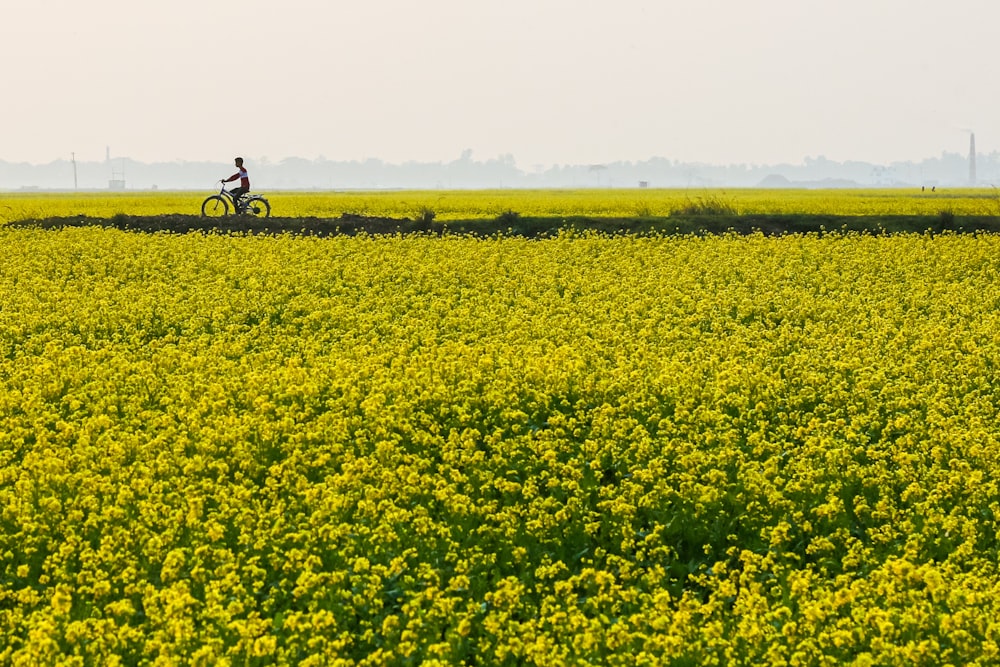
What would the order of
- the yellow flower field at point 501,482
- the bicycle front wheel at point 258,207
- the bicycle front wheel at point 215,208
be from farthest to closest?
the bicycle front wheel at point 215,208 < the bicycle front wheel at point 258,207 < the yellow flower field at point 501,482

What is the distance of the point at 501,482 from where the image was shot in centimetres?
1057

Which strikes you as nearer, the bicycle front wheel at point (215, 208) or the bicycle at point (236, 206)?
the bicycle at point (236, 206)

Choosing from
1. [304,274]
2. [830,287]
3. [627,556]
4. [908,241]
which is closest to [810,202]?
[908,241]

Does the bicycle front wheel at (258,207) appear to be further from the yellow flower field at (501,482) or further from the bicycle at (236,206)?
the yellow flower field at (501,482)

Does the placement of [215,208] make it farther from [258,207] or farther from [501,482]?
[501,482]

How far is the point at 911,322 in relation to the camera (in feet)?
61.6

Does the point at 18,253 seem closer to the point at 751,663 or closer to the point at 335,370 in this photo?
the point at 335,370

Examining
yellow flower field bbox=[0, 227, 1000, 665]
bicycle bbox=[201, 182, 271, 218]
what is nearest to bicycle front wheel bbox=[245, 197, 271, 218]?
bicycle bbox=[201, 182, 271, 218]

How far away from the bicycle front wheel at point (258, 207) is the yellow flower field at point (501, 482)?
46.6ft

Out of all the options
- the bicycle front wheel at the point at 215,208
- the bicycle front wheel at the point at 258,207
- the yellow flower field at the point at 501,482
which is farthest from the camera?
the bicycle front wheel at the point at 215,208

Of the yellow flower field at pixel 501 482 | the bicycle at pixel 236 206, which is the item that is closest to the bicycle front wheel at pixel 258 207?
the bicycle at pixel 236 206

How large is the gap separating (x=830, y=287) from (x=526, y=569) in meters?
15.5

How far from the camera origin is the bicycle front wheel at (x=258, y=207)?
35250mm

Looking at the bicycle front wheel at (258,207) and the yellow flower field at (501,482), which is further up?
the bicycle front wheel at (258,207)
